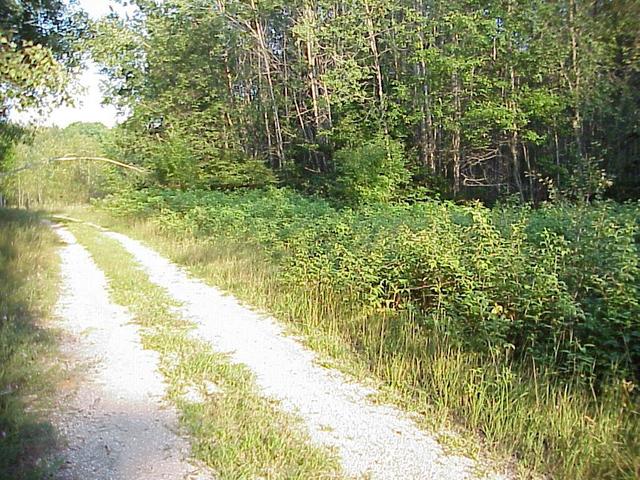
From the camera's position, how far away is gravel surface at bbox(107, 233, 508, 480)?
3334 mm

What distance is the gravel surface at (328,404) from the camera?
3334mm

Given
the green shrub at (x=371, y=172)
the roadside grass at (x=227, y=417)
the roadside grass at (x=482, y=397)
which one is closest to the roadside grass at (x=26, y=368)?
the roadside grass at (x=227, y=417)

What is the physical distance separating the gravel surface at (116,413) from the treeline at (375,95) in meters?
11.9

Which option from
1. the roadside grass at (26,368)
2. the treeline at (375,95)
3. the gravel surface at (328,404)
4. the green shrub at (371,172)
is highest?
the treeline at (375,95)

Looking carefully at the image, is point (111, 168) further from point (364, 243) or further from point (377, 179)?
point (364, 243)

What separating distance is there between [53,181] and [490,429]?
5419 cm

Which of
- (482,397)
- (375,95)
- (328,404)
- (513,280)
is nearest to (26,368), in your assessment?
(328,404)

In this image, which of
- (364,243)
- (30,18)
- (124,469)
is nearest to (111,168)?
(30,18)

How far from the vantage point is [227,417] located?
12.6 feet

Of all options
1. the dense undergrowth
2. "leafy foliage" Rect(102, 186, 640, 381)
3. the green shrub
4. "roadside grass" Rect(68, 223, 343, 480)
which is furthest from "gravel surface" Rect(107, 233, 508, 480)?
the green shrub

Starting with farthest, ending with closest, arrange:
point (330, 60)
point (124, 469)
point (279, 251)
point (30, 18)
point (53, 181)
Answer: point (53, 181) < point (330, 60) < point (279, 251) < point (30, 18) < point (124, 469)

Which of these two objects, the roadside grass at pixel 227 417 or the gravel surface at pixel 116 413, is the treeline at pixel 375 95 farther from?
the roadside grass at pixel 227 417

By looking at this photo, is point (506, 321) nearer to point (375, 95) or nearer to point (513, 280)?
point (513, 280)

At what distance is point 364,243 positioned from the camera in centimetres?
759
